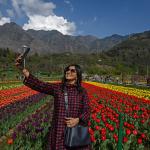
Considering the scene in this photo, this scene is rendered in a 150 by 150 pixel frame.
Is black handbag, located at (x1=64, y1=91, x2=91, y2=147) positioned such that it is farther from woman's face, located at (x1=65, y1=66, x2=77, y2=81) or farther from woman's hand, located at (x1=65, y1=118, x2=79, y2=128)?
woman's face, located at (x1=65, y1=66, x2=77, y2=81)

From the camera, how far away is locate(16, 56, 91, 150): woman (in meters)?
3.87

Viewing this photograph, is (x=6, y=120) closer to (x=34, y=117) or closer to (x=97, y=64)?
(x=34, y=117)

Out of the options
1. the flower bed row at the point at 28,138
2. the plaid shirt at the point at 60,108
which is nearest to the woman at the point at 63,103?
the plaid shirt at the point at 60,108

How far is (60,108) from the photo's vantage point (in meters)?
3.90

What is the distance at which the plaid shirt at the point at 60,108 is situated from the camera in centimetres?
387

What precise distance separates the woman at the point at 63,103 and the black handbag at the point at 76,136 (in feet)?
0.17

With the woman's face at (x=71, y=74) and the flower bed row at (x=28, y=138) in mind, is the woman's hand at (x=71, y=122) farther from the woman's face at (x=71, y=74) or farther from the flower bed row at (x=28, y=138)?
the flower bed row at (x=28, y=138)

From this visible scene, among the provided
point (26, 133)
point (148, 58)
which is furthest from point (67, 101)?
point (148, 58)

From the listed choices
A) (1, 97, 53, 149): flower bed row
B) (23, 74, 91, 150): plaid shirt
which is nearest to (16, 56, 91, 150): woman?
(23, 74, 91, 150): plaid shirt

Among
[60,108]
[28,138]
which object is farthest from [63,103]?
[28,138]

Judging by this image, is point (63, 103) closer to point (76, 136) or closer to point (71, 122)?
point (71, 122)

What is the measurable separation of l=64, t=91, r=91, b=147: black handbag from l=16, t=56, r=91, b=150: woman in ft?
0.17

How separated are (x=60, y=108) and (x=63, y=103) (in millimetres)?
69

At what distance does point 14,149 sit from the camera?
216 inches
